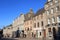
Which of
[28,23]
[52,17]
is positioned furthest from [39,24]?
[28,23]

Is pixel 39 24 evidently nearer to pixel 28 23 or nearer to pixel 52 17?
pixel 52 17

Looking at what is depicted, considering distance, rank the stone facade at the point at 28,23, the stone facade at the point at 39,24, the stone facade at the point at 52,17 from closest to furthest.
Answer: the stone facade at the point at 52,17
the stone facade at the point at 39,24
the stone facade at the point at 28,23

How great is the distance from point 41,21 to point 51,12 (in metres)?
6.60

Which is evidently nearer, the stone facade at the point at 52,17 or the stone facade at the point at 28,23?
the stone facade at the point at 52,17

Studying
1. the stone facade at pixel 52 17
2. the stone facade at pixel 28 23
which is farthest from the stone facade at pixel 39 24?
the stone facade at pixel 28 23

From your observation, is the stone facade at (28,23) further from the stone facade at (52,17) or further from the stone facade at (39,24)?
the stone facade at (52,17)

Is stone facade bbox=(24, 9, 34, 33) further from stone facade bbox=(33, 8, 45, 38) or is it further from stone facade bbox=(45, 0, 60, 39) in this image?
stone facade bbox=(45, 0, 60, 39)

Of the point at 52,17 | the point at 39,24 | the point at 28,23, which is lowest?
the point at 39,24

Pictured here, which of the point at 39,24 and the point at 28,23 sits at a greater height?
the point at 28,23

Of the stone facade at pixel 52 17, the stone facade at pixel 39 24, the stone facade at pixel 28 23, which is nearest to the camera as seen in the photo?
the stone facade at pixel 52 17

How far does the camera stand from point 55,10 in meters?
44.5

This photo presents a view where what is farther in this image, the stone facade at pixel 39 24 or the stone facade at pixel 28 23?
the stone facade at pixel 28 23

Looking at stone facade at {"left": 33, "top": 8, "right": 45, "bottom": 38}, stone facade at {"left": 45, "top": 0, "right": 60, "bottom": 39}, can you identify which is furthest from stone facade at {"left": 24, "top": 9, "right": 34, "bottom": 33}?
stone facade at {"left": 45, "top": 0, "right": 60, "bottom": 39}

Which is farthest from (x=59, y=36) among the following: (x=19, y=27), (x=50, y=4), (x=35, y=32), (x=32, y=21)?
(x=19, y=27)
